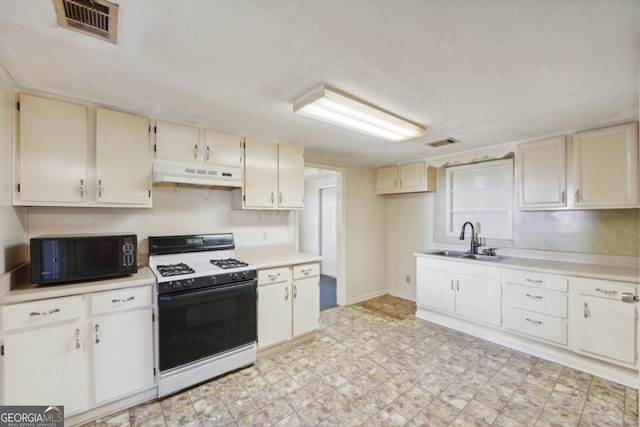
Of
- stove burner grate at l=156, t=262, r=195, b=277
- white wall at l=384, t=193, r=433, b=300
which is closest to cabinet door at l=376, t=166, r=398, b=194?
Answer: white wall at l=384, t=193, r=433, b=300

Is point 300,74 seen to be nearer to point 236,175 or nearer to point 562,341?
point 236,175

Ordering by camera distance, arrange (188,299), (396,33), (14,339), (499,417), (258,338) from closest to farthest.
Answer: (396,33)
(14,339)
(499,417)
(188,299)
(258,338)

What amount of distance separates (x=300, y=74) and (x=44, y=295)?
2126 mm

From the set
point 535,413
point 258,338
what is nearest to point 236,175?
point 258,338

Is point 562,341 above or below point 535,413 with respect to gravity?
above

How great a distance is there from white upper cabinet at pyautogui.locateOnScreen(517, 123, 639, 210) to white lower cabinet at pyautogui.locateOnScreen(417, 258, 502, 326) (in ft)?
3.01

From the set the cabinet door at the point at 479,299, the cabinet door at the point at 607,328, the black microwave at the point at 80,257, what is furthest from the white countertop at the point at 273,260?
the cabinet door at the point at 607,328

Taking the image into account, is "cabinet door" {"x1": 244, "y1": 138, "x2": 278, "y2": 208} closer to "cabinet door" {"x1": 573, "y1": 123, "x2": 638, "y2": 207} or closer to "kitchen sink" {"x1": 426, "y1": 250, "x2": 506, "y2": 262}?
"kitchen sink" {"x1": 426, "y1": 250, "x2": 506, "y2": 262}

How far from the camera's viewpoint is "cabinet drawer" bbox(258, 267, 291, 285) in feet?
9.03

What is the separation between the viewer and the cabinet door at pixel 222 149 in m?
2.70

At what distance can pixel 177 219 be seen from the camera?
2789 millimetres

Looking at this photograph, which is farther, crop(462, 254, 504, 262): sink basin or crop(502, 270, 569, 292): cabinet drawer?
crop(462, 254, 504, 262): sink basin

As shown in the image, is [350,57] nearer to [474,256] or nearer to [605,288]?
[605,288]

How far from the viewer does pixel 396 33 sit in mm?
1346
